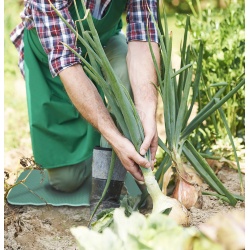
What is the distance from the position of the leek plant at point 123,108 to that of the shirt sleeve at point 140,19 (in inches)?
15.8

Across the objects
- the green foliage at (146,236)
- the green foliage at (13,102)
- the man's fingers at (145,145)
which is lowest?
the green foliage at (13,102)

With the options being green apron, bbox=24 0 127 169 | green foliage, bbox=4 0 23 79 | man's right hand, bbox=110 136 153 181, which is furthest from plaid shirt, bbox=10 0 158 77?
green foliage, bbox=4 0 23 79

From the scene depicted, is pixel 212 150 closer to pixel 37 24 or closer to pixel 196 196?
pixel 196 196

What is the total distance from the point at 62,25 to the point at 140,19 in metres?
0.34

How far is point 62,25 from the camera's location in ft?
6.66

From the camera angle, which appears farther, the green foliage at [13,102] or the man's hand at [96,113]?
the green foliage at [13,102]

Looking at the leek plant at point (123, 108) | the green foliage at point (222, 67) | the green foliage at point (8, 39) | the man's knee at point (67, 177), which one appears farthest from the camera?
the green foliage at point (8, 39)

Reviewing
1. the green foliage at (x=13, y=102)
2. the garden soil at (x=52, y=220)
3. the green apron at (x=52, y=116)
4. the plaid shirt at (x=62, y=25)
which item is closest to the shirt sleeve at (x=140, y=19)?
the plaid shirt at (x=62, y=25)

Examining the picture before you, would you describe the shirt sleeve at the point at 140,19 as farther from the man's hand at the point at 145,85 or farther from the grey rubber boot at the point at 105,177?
the grey rubber boot at the point at 105,177

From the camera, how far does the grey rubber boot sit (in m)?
2.12

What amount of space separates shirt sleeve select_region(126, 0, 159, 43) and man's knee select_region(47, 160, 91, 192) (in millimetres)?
691

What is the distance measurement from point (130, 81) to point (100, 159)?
1.01ft

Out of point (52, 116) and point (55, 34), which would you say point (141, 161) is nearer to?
point (55, 34)

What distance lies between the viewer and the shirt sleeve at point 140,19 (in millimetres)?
2193
